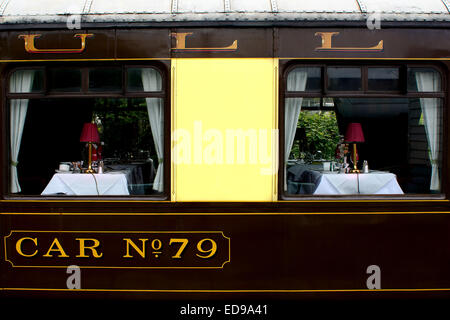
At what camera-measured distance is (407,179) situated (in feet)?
12.0

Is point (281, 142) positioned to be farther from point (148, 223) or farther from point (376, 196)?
point (148, 223)

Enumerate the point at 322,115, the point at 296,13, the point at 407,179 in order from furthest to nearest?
the point at 322,115
the point at 407,179
the point at 296,13

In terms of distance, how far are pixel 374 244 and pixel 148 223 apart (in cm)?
178

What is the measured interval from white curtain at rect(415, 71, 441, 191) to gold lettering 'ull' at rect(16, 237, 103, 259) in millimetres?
2772

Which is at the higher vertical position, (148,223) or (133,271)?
(148,223)

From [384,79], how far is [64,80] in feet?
8.25

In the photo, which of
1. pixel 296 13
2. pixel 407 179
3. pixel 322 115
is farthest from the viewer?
pixel 322 115

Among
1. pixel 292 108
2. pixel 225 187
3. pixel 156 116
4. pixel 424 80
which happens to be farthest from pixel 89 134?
pixel 424 80

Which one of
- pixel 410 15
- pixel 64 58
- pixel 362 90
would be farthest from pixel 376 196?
pixel 64 58

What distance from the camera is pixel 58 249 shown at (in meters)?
3.29

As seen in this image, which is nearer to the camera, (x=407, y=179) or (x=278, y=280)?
(x=278, y=280)

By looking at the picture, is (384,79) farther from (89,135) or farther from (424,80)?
(89,135)

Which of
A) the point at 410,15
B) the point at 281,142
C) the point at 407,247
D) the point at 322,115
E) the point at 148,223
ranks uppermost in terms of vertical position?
the point at 410,15

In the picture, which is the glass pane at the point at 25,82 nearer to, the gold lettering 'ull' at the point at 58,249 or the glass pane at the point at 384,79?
the gold lettering 'ull' at the point at 58,249
